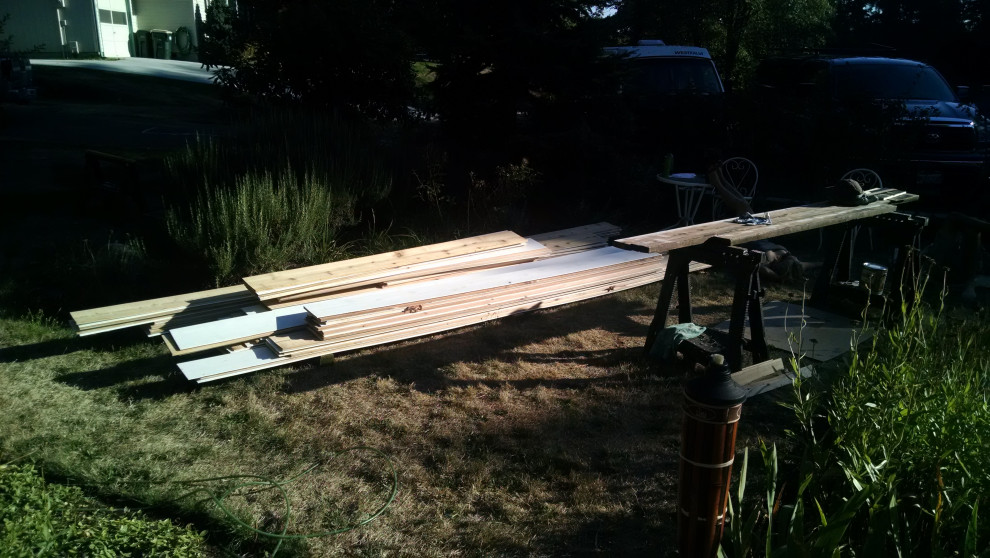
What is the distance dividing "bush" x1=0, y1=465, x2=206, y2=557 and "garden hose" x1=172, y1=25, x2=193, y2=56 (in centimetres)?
2862

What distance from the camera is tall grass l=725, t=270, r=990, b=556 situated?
2.40 m

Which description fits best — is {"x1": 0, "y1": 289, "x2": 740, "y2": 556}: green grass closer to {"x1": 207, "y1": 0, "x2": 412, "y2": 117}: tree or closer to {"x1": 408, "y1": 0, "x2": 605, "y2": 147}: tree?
{"x1": 408, "y1": 0, "x2": 605, "y2": 147}: tree

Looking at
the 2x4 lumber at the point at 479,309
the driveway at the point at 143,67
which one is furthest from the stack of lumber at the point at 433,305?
the driveway at the point at 143,67

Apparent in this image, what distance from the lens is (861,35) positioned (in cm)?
2408

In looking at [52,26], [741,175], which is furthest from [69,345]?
[52,26]

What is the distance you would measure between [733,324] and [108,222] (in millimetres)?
5907

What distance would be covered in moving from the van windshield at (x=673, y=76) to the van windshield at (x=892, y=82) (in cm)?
170

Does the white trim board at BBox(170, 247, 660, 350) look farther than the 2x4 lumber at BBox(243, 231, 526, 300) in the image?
Result: No

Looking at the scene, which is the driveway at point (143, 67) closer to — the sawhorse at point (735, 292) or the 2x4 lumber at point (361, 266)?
the 2x4 lumber at point (361, 266)

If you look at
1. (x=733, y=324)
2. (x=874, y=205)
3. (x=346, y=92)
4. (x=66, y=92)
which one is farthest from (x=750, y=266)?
(x=66, y=92)

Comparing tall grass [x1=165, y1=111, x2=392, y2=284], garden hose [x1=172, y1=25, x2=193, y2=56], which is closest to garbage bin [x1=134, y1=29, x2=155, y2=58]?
garden hose [x1=172, y1=25, x2=193, y2=56]

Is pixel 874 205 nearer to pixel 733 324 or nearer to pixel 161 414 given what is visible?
pixel 733 324

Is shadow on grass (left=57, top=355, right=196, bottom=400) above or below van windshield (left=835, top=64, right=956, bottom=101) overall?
below

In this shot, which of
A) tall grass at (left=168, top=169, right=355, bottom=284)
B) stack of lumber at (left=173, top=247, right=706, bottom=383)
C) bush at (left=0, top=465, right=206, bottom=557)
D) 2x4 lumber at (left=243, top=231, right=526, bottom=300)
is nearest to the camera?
bush at (left=0, top=465, right=206, bottom=557)
